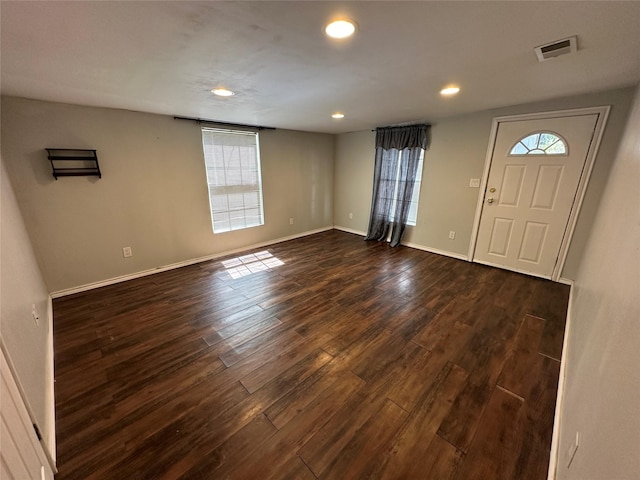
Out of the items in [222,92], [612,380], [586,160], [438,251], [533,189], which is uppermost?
[222,92]

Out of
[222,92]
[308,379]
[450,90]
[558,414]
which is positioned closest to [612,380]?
[558,414]

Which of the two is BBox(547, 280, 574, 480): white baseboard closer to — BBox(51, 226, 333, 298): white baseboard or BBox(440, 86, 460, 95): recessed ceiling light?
BBox(440, 86, 460, 95): recessed ceiling light

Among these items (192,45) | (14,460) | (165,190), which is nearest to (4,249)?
(14,460)

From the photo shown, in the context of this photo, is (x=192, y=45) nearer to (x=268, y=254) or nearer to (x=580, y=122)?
(x=268, y=254)

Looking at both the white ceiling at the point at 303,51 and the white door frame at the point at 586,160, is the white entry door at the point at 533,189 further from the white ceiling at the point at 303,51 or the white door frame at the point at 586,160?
the white ceiling at the point at 303,51

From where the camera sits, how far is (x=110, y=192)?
298 cm

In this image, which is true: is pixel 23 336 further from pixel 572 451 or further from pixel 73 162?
pixel 572 451

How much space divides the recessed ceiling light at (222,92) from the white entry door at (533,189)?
3344mm

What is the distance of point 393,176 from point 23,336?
460cm

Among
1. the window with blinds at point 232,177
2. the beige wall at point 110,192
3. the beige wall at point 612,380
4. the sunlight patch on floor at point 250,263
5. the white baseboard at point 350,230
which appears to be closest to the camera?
the beige wall at point 612,380

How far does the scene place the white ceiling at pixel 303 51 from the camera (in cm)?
117

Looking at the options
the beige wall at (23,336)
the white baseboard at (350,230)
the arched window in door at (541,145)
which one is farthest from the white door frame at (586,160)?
the beige wall at (23,336)

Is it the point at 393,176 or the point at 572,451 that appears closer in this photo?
the point at 572,451

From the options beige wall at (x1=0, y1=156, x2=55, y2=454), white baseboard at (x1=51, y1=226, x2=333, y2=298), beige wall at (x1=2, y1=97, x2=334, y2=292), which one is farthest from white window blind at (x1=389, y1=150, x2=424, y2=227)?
beige wall at (x1=0, y1=156, x2=55, y2=454)
